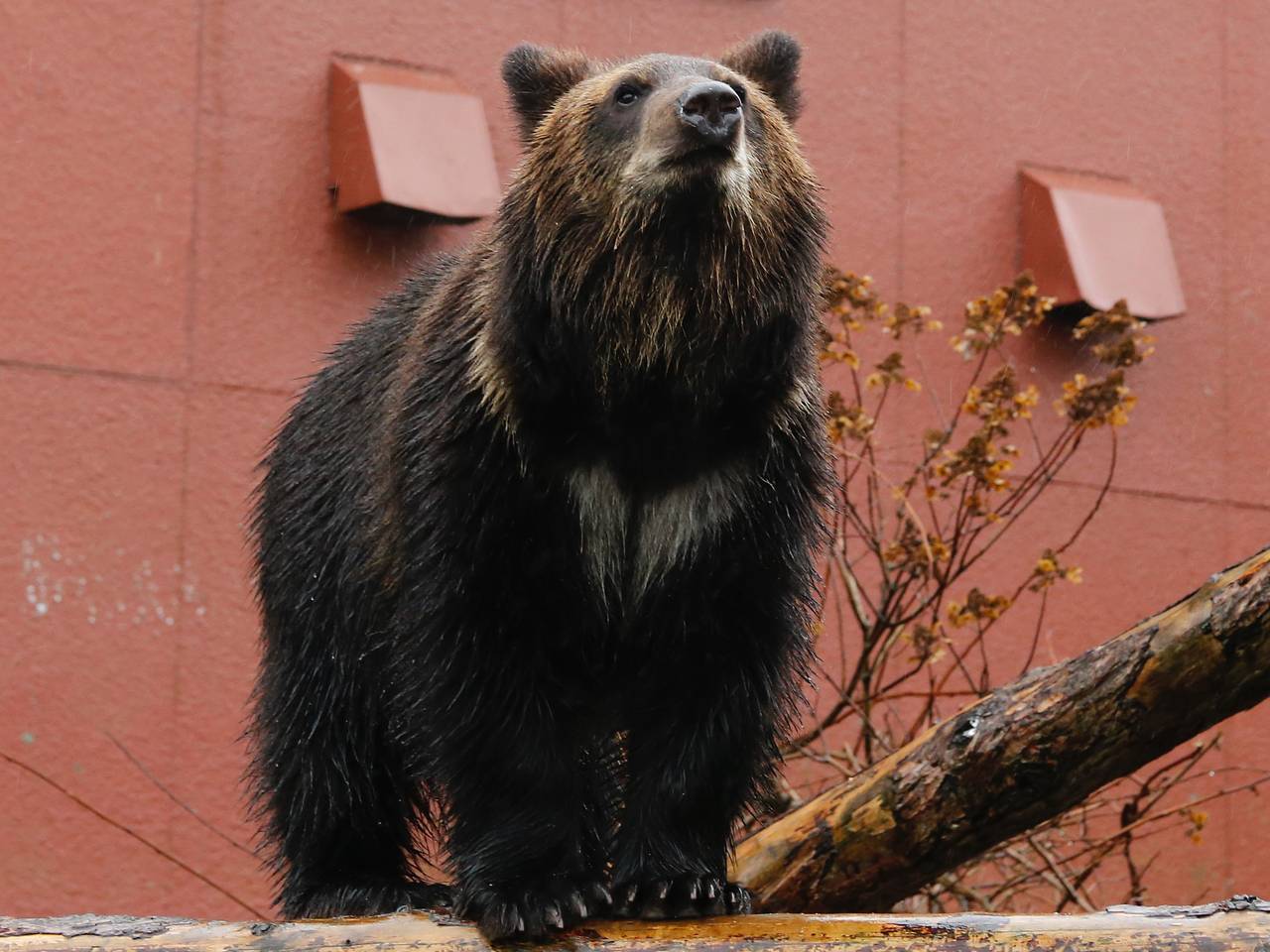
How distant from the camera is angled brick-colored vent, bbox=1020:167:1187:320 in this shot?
9164mm

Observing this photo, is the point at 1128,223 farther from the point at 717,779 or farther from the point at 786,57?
the point at 717,779

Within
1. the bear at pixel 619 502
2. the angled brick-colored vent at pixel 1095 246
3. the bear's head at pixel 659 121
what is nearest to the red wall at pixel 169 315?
the angled brick-colored vent at pixel 1095 246

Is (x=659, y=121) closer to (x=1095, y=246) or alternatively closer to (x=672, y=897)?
(x=672, y=897)

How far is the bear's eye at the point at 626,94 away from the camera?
4.18m

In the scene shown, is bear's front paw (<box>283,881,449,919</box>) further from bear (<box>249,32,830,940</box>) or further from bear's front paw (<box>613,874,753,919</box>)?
bear's front paw (<box>613,874,753,919</box>)

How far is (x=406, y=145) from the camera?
25.6 feet

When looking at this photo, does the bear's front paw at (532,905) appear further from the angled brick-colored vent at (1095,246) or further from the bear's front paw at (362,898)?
the angled brick-colored vent at (1095,246)

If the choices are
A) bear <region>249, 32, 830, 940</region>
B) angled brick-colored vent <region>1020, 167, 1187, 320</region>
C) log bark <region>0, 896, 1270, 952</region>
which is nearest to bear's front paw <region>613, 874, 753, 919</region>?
bear <region>249, 32, 830, 940</region>

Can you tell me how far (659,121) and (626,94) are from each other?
23 centimetres

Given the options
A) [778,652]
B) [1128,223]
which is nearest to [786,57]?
[778,652]

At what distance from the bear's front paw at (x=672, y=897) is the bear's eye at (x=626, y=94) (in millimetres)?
1652

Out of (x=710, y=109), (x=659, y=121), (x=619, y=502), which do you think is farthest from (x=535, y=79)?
(x=619, y=502)

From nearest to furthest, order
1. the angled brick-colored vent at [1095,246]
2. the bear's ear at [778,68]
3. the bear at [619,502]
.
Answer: the bear at [619,502] < the bear's ear at [778,68] < the angled brick-colored vent at [1095,246]

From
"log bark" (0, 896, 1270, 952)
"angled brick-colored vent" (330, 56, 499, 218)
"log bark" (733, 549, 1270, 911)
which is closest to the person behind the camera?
"log bark" (0, 896, 1270, 952)
